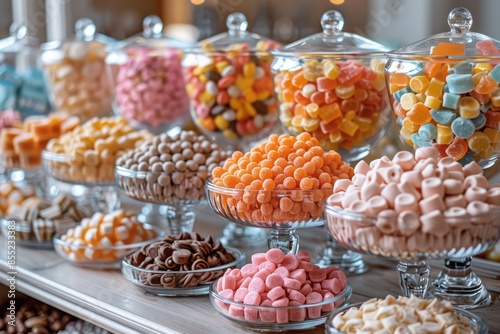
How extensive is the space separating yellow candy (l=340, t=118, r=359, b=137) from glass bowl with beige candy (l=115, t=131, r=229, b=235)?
0.82 ft

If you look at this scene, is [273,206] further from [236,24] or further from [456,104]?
[236,24]

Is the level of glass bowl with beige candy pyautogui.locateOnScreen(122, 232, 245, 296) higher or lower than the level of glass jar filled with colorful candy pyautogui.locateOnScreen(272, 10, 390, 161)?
lower

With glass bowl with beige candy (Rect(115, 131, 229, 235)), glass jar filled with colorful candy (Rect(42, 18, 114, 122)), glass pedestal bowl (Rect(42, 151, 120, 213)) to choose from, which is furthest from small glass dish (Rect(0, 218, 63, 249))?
glass jar filled with colorful candy (Rect(42, 18, 114, 122))

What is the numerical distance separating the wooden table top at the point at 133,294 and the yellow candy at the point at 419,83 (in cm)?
36

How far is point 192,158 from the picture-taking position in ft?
4.61

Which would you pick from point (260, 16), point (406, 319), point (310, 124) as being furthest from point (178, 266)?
point (260, 16)

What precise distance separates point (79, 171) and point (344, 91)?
2.17 feet

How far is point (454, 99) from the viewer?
1.09 metres

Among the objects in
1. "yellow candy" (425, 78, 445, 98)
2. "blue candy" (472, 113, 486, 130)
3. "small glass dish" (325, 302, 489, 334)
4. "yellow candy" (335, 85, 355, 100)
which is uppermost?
"yellow candy" (425, 78, 445, 98)

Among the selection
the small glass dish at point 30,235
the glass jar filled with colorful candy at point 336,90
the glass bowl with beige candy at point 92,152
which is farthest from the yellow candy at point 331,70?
the small glass dish at point 30,235

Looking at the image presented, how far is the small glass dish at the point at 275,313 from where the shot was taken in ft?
3.39

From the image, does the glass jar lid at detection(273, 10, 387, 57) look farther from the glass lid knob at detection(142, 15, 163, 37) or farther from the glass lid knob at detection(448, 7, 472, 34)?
the glass lid knob at detection(142, 15, 163, 37)

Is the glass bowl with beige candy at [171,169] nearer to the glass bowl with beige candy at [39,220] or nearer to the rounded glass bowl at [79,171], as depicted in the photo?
the rounded glass bowl at [79,171]

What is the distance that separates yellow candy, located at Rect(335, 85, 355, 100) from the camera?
4.31 feet
